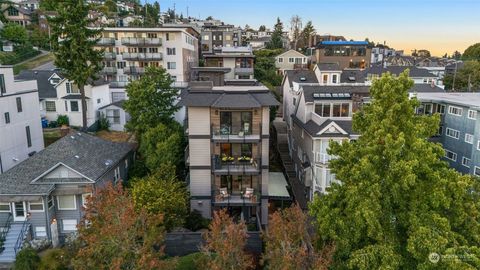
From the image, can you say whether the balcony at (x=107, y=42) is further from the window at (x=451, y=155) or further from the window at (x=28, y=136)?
the window at (x=451, y=155)

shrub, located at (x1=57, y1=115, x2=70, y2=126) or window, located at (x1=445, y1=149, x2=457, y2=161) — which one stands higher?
shrub, located at (x1=57, y1=115, x2=70, y2=126)

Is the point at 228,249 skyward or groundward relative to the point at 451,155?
skyward

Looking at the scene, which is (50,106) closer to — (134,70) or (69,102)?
(69,102)

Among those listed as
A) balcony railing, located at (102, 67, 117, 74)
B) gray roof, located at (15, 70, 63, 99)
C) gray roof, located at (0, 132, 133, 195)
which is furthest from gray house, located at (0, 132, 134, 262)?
balcony railing, located at (102, 67, 117, 74)

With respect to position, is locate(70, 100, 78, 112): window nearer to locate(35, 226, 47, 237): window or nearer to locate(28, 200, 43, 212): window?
locate(28, 200, 43, 212): window

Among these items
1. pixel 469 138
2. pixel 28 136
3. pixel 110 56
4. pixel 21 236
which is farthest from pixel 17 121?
pixel 469 138

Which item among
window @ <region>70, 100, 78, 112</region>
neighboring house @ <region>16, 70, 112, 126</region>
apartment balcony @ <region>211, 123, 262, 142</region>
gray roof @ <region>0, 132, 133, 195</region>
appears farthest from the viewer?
window @ <region>70, 100, 78, 112</region>

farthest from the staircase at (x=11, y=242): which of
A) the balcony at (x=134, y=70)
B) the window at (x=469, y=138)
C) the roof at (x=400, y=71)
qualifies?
the roof at (x=400, y=71)
